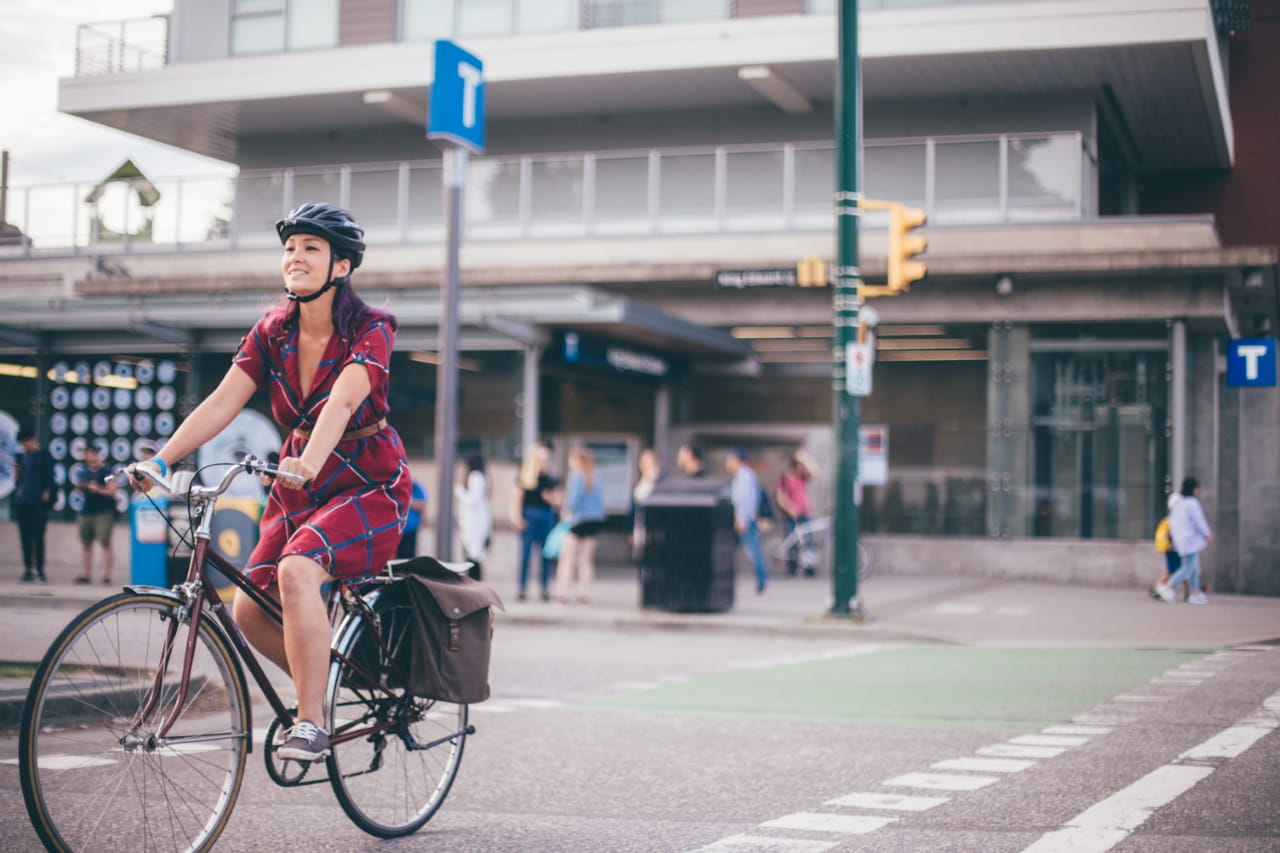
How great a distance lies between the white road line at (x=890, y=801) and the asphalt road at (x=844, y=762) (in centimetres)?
2

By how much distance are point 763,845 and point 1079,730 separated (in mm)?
3411

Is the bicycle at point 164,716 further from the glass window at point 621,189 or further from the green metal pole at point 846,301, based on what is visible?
the glass window at point 621,189

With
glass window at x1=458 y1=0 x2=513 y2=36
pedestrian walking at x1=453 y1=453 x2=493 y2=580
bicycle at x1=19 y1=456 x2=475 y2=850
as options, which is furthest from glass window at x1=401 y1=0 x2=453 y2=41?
bicycle at x1=19 y1=456 x2=475 y2=850

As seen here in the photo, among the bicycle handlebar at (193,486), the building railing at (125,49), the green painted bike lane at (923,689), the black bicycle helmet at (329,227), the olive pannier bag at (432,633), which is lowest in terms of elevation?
the green painted bike lane at (923,689)

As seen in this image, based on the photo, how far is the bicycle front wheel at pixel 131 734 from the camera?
159 inches

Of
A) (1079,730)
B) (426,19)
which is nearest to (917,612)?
(1079,730)

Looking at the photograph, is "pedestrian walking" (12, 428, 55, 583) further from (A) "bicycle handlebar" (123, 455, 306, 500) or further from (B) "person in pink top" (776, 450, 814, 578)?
(A) "bicycle handlebar" (123, 455, 306, 500)

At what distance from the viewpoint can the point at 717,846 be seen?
505 cm

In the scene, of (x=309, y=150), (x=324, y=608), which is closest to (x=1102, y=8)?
(x=309, y=150)

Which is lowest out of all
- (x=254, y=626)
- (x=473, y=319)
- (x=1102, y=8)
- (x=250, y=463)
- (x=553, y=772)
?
(x=553, y=772)

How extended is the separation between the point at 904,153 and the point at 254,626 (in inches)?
754

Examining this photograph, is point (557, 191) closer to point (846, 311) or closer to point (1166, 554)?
point (846, 311)

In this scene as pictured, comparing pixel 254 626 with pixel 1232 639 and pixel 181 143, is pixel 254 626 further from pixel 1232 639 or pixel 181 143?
pixel 181 143

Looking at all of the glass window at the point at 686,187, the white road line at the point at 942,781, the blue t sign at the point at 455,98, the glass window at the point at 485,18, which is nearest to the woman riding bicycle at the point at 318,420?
the white road line at the point at 942,781
